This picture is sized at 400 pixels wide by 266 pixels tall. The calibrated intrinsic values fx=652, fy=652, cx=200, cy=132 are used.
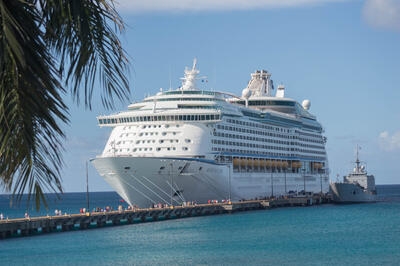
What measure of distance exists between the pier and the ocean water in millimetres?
1143

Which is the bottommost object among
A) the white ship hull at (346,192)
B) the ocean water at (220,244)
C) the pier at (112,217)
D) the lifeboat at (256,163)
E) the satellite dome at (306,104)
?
the ocean water at (220,244)

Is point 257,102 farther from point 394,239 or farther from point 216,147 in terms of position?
point 394,239

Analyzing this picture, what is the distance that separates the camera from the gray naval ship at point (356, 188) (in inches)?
3575

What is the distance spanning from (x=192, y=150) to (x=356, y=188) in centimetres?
4012

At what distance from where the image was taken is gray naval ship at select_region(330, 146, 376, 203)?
298ft

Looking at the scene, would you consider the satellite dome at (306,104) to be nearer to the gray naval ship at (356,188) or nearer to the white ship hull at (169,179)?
the gray naval ship at (356,188)

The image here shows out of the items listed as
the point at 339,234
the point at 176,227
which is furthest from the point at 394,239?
the point at 176,227

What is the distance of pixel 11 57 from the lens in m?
4.60

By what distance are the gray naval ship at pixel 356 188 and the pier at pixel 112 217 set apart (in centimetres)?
1945

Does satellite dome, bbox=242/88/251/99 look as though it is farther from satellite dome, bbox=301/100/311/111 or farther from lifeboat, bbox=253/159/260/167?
satellite dome, bbox=301/100/311/111

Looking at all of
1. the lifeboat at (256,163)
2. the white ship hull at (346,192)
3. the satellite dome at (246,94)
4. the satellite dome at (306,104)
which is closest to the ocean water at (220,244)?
the lifeboat at (256,163)

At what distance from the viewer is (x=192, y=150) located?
59031 millimetres

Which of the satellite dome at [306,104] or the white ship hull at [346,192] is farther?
the satellite dome at [306,104]

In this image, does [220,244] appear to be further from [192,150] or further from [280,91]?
[280,91]
